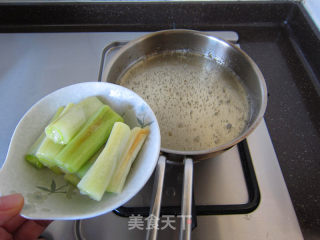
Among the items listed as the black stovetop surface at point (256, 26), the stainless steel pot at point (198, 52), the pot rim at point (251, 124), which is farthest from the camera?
the black stovetop surface at point (256, 26)

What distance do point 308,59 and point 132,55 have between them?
1.90 ft

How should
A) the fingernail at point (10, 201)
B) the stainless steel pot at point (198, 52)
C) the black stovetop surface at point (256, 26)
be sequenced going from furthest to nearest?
the black stovetop surface at point (256, 26) < the stainless steel pot at point (198, 52) < the fingernail at point (10, 201)

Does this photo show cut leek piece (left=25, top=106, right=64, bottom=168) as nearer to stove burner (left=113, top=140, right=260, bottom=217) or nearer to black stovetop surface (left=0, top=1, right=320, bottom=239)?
stove burner (left=113, top=140, right=260, bottom=217)

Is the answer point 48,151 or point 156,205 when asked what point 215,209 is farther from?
point 48,151

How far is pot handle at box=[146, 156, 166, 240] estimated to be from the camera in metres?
0.39

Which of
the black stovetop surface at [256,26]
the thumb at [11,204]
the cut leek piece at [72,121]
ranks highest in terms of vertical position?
the black stovetop surface at [256,26]

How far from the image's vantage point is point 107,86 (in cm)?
45

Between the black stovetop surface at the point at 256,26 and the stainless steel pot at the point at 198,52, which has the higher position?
the black stovetop surface at the point at 256,26

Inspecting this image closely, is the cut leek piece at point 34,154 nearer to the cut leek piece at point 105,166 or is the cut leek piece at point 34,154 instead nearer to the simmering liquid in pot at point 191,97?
the cut leek piece at point 105,166

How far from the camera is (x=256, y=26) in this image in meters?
0.89

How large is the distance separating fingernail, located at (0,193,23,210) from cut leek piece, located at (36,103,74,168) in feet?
0.23

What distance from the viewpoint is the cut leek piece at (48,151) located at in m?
0.37

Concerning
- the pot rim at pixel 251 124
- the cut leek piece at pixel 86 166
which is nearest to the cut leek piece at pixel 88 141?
the cut leek piece at pixel 86 166

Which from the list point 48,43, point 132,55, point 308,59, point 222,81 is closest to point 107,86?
point 132,55
